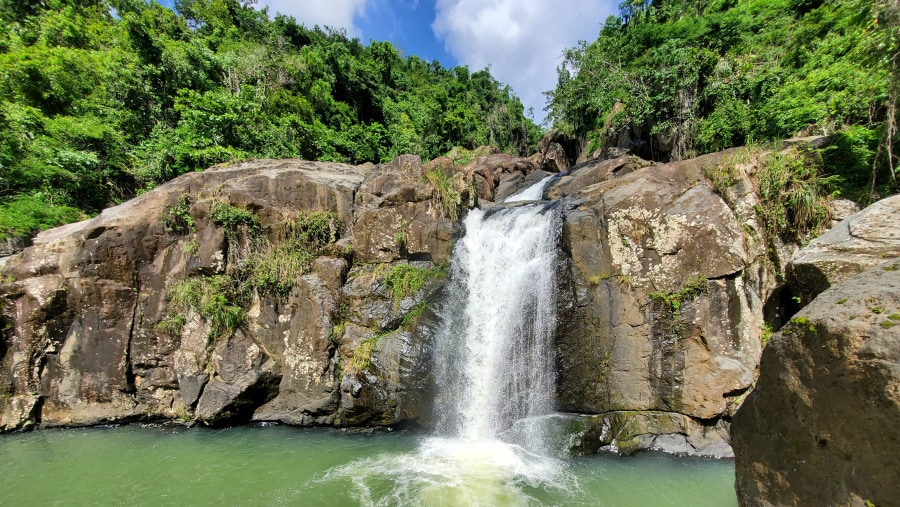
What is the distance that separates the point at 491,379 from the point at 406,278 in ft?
11.1

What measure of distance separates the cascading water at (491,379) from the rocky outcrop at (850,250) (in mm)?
4309

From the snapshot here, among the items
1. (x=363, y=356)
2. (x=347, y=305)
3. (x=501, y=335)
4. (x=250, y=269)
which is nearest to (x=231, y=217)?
(x=250, y=269)

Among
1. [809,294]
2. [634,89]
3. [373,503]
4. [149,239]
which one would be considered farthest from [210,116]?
[809,294]

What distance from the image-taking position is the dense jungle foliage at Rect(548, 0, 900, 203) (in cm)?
680

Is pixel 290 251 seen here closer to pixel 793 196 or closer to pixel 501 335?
pixel 501 335

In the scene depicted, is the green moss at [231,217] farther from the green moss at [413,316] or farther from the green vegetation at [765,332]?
the green vegetation at [765,332]

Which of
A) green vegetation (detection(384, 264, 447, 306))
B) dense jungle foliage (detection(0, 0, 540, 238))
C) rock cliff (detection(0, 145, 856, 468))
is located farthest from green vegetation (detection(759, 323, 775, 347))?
dense jungle foliage (detection(0, 0, 540, 238))

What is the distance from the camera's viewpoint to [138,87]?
1509 cm

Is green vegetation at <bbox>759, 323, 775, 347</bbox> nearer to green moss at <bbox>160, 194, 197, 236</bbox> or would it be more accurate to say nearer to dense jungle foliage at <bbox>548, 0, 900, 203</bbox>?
dense jungle foliage at <bbox>548, 0, 900, 203</bbox>

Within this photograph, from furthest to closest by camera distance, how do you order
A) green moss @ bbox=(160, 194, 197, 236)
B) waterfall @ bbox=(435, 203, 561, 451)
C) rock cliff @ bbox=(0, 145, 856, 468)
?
green moss @ bbox=(160, 194, 197, 236), waterfall @ bbox=(435, 203, 561, 451), rock cliff @ bbox=(0, 145, 856, 468)

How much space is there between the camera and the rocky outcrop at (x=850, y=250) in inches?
174

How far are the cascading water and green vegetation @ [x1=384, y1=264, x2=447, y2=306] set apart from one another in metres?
0.60

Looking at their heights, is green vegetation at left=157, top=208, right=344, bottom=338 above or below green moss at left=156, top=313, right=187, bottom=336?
above

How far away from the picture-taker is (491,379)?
27.6 ft
